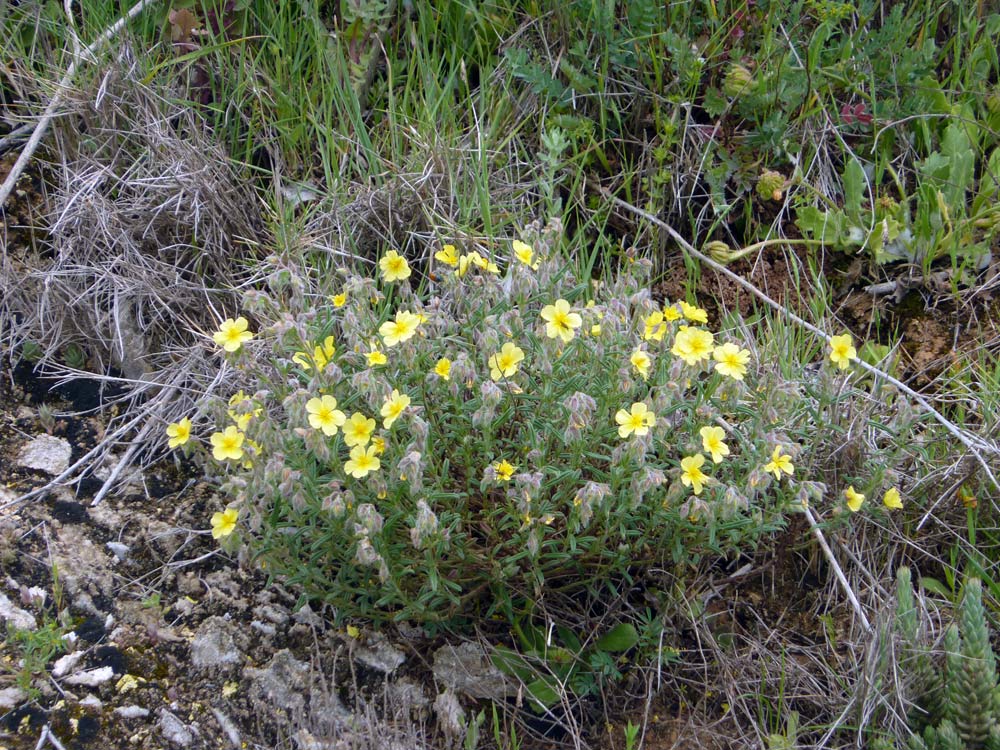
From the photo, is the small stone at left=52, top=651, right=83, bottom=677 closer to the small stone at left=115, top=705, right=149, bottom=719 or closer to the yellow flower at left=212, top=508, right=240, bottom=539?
the small stone at left=115, top=705, right=149, bottom=719

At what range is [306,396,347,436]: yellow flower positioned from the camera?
2062 mm

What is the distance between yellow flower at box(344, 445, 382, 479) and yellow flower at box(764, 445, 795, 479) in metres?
0.89

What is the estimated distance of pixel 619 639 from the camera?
2396 millimetres

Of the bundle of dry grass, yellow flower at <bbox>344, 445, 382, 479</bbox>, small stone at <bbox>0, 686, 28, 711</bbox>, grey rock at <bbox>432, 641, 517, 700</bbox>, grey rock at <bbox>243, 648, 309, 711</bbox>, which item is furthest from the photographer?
the bundle of dry grass

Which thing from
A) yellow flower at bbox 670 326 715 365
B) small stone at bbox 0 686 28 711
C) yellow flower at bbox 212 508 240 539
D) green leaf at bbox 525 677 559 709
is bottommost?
green leaf at bbox 525 677 559 709

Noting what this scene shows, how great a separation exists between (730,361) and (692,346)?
10 centimetres

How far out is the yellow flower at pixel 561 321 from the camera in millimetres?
2164

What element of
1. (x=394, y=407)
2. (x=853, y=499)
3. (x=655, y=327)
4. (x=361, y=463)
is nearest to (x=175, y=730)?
(x=361, y=463)

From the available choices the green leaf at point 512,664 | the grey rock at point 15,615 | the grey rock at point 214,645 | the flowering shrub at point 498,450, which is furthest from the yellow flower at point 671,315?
the grey rock at point 15,615

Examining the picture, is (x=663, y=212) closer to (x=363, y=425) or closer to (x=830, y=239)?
(x=830, y=239)

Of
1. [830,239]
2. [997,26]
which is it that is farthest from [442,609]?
[997,26]

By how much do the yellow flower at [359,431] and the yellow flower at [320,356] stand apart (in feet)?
0.64

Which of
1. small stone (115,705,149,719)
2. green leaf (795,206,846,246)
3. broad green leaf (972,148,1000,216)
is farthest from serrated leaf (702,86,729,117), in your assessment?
small stone (115,705,149,719)

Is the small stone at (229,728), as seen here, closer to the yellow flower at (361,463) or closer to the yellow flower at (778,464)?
the yellow flower at (361,463)
